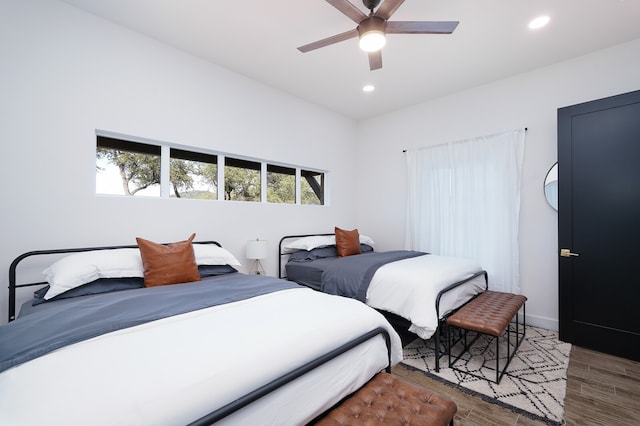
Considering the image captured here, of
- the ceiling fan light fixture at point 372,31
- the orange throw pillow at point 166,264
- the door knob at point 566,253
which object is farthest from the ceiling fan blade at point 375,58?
the door knob at point 566,253

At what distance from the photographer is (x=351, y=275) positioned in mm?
3018

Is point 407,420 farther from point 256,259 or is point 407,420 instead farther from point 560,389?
point 256,259

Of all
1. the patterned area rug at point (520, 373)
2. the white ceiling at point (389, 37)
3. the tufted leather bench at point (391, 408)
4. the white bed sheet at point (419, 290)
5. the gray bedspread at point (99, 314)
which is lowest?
the patterned area rug at point (520, 373)

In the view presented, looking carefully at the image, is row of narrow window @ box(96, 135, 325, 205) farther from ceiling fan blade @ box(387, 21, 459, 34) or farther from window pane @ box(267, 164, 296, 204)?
ceiling fan blade @ box(387, 21, 459, 34)

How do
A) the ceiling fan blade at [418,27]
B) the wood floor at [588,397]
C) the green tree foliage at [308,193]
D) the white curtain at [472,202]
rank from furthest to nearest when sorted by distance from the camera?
the green tree foliage at [308,193] → the white curtain at [472,202] → the ceiling fan blade at [418,27] → the wood floor at [588,397]

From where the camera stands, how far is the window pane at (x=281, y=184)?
402 cm

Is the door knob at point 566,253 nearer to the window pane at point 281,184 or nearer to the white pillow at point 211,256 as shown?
the window pane at point 281,184

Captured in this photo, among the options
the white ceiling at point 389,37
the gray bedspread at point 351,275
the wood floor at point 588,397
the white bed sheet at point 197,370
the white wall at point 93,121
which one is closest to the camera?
the white bed sheet at point 197,370

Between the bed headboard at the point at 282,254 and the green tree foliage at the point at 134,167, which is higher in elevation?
the green tree foliage at the point at 134,167

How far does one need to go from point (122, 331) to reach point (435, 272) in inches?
97.7

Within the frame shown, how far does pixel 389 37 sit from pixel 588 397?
3386 mm

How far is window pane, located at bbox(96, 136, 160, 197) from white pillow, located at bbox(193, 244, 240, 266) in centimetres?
84

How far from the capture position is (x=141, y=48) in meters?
2.78

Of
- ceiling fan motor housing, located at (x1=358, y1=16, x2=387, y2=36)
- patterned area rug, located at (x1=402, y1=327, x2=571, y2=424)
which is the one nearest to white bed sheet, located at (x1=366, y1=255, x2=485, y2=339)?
patterned area rug, located at (x1=402, y1=327, x2=571, y2=424)
